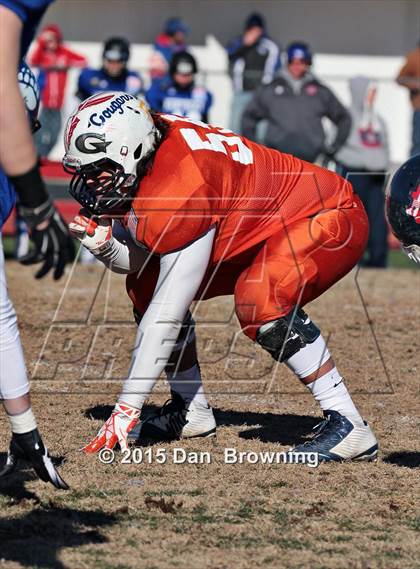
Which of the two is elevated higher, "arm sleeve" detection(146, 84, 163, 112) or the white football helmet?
the white football helmet

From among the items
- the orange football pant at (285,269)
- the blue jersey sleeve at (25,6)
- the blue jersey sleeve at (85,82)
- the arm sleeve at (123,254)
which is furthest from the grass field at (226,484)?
the blue jersey sleeve at (85,82)

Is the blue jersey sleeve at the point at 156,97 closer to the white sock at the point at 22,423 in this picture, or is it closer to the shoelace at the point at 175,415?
the shoelace at the point at 175,415

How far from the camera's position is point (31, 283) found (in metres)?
9.88

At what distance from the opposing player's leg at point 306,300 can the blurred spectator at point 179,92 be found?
6.62 metres

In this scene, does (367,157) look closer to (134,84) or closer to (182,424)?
(134,84)

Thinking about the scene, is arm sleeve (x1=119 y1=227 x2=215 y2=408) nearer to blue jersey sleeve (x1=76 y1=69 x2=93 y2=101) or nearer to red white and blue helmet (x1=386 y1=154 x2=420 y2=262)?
red white and blue helmet (x1=386 y1=154 x2=420 y2=262)

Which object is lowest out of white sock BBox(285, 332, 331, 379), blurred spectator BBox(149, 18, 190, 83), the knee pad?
blurred spectator BBox(149, 18, 190, 83)

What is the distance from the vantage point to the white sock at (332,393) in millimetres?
4898

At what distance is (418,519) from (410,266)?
7969 mm

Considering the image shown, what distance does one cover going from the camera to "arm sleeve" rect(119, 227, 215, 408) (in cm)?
452

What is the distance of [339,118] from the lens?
11.3 m

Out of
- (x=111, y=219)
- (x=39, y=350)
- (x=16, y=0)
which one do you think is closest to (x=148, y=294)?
(x=111, y=219)

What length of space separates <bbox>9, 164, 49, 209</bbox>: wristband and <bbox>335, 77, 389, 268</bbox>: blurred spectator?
7.98 metres

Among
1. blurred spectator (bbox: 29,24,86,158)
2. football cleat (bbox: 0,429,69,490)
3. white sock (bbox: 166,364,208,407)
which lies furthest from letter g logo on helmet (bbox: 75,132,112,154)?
blurred spectator (bbox: 29,24,86,158)
